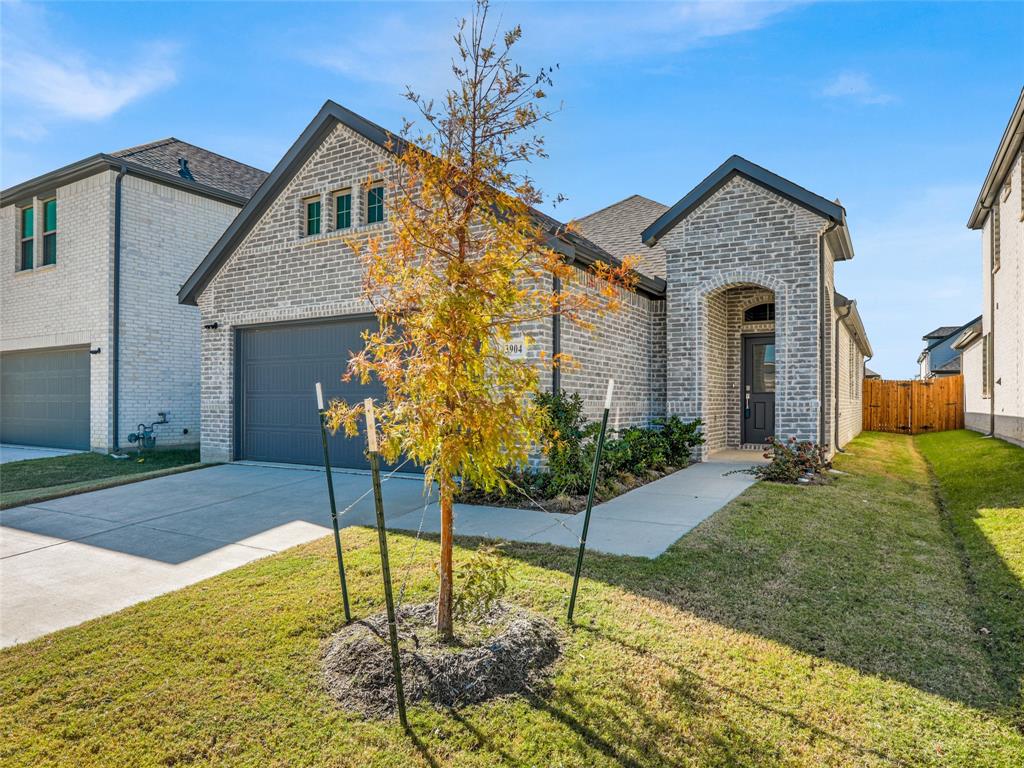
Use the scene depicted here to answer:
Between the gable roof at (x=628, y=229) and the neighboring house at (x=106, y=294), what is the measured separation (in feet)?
31.1

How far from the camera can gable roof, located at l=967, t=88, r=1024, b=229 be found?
10.9 meters

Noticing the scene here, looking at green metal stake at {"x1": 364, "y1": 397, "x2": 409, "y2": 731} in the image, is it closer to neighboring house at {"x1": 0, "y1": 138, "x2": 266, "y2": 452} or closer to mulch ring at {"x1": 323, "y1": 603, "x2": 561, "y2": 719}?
mulch ring at {"x1": 323, "y1": 603, "x2": 561, "y2": 719}

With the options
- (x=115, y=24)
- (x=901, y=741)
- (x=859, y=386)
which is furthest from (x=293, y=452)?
(x=859, y=386)

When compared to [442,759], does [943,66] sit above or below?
above

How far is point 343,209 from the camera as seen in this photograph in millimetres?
10633

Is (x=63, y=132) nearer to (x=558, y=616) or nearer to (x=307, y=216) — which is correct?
(x=307, y=216)

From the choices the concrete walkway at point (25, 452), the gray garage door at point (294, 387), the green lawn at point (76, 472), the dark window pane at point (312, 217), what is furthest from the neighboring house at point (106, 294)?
the dark window pane at point (312, 217)

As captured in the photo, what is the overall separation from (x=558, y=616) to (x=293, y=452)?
8050 mm

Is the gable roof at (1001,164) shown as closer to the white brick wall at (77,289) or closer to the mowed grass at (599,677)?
the mowed grass at (599,677)

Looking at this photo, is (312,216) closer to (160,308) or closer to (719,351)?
(160,308)

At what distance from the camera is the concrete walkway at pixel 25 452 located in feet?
43.2

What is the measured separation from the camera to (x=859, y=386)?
20.6 metres

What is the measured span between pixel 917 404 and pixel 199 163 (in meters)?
25.3

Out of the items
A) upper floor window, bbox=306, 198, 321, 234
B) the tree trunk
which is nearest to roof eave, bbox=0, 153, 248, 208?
upper floor window, bbox=306, 198, 321, 234
